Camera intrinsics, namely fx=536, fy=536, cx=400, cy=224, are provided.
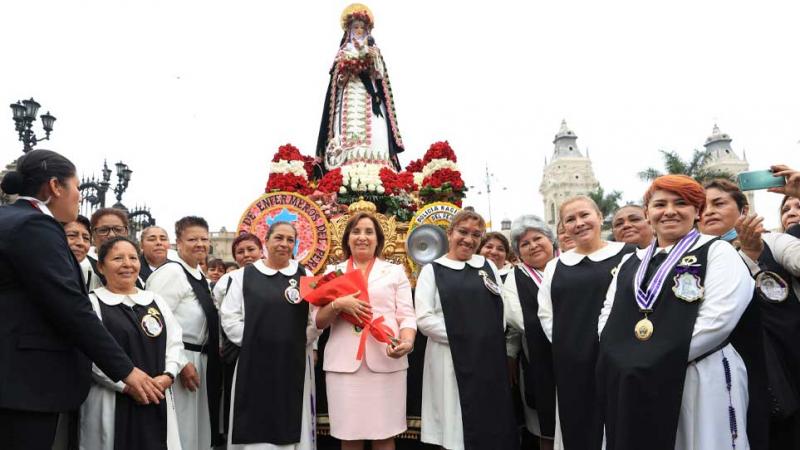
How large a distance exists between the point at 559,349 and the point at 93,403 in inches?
116

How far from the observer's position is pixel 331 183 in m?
8.11

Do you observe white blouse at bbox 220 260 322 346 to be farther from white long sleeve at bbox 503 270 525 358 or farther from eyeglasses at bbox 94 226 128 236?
white long sleeve at bbox 503 270 525 358

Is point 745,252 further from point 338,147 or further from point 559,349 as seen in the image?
point 338,147

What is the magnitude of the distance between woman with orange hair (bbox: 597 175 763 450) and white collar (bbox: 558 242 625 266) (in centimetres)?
93

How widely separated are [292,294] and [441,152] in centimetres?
470

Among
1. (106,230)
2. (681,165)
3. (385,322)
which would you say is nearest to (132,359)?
(385,322)

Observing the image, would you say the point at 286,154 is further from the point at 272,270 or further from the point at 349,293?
the point at 349,293

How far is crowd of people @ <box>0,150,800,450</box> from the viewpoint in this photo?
8.54 feet

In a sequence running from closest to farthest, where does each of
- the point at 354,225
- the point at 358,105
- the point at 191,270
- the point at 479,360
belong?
Answer: the point at 479,360 → the point at 354,225 → the point at 191,270 → the point at 358,105

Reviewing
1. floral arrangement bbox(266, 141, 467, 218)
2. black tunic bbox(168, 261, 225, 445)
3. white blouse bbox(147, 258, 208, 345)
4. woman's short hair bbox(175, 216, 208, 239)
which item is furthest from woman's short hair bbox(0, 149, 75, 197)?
floral arrangement bbox(266, 141, 467, 218)

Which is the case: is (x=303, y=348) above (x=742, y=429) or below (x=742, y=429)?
above

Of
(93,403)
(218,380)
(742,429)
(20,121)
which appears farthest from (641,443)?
(20,121)

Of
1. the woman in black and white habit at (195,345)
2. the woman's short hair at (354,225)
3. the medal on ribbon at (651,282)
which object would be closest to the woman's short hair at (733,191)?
the medal on ribbon at (651,282)

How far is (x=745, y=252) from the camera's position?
344 cm
